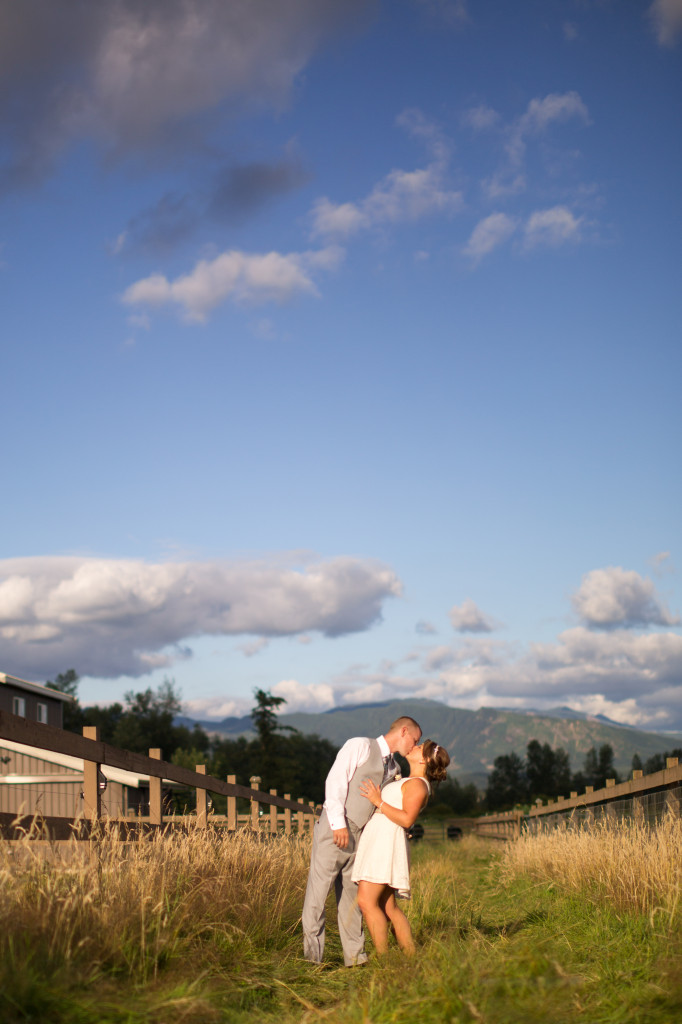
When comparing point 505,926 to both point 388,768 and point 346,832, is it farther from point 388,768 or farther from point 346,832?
point 346,832

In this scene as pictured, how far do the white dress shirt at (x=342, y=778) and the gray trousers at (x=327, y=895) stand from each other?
14 centimetres

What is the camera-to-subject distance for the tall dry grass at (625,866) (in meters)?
6.90

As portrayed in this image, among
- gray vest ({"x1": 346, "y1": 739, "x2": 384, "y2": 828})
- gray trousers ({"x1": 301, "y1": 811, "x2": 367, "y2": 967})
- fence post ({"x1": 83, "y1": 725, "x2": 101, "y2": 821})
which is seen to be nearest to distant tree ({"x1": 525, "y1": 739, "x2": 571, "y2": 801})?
gray trousers ({"x1": 301, "y1": 811, "x2": 367, "y2": 967})

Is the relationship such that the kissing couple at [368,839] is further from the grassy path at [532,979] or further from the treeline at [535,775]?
the treeline at [535,775]

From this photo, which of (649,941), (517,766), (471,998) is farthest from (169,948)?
(517,766)

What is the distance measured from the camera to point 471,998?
414cm

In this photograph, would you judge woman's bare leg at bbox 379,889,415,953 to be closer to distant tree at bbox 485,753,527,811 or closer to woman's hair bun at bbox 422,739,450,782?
woman's hair bun at bbox 422,739,450,782

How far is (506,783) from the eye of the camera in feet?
419

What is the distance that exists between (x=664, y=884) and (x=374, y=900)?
2326mm

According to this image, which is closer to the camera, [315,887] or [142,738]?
[315,887]

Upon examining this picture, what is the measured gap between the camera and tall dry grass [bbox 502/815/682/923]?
6898 mm

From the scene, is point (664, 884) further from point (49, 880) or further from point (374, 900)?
point (49, 880)

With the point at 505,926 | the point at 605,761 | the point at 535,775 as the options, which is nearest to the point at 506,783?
the point at 535,775

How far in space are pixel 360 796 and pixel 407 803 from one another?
1.78ft
